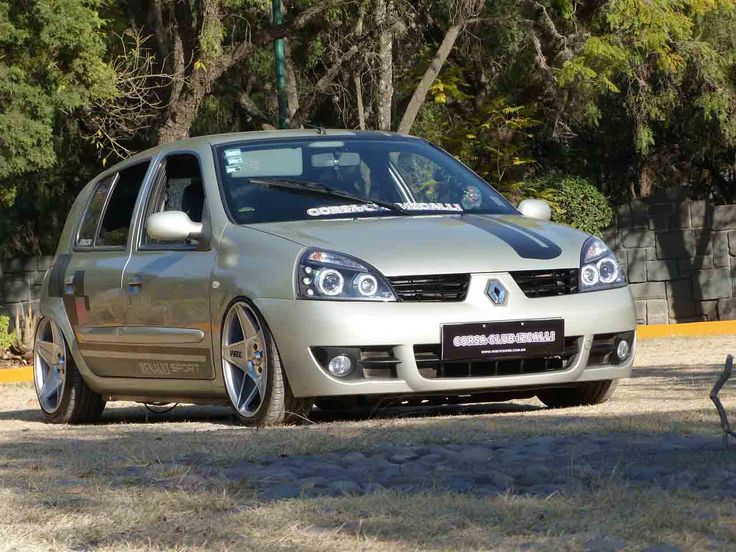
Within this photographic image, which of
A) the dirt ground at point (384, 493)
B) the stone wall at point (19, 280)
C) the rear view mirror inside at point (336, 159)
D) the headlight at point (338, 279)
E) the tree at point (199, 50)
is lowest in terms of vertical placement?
the stone wall at point (19, 280)

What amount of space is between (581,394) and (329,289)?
1.84 meters

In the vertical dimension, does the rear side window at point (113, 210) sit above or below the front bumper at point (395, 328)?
above

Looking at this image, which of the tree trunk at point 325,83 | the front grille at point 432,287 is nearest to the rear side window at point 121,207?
the front grille at point 432,287

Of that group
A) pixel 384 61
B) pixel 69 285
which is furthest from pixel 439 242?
pixel 384 61

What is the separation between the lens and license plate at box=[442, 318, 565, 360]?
8250mm

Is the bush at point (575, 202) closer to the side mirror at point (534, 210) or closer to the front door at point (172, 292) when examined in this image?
the side mirror at point (534, 210)

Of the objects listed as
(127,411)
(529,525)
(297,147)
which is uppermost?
(297,147)

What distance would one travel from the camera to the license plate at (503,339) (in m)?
8.25

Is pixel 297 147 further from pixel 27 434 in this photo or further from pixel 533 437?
pixel 533 437

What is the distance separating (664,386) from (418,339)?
3.38m

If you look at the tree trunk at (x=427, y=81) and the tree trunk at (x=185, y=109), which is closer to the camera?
the tree trunk at (x=185, y=109)

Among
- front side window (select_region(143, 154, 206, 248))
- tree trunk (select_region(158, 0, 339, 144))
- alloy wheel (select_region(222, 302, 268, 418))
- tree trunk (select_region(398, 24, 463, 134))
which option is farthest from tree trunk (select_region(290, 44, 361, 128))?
alloy wheel (select_region(222, 302, 268, 418))

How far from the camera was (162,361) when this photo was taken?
9422 millimetres

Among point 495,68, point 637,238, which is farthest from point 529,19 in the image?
point 637,238
